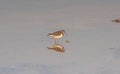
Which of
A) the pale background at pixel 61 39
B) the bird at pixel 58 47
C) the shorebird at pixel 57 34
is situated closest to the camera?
the pale background at pixel 61 39

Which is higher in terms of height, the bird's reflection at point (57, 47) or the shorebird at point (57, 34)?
the shorebird at point (57, 34)

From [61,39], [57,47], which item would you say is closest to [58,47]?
[57,47]

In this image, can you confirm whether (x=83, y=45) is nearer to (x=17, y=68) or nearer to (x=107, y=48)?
(x=107, y=48)

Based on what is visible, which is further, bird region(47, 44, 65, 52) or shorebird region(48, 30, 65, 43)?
shorebird region(48, 30, 65, 43)

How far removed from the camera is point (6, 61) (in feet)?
6.01

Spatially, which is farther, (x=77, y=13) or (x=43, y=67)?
(x=77, y=13)

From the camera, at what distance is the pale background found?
1.77 metres

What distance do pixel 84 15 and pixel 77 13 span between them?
0.20 feet

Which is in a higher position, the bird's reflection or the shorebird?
the shorebird

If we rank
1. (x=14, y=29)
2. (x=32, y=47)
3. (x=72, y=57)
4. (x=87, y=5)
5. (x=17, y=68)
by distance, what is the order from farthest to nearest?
(x=87, y=5) < (x=14, y=29) < (x=32, y=47) < (x=72, y=57) < (x=17, y=68)

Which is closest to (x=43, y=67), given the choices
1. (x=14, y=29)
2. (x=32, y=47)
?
(x=32, y=47)

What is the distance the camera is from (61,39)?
2125mm

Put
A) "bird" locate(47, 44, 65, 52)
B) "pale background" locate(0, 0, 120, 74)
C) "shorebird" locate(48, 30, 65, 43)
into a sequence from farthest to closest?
"shorebird" locate(48, 30, 65, 43), "bird" locate(47, 44, 65, 52), "pale background" locate(0, 0, 120, 74)

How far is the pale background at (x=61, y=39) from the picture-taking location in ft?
5.82
